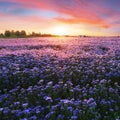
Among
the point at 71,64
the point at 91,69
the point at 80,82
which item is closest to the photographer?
the point at 80,82

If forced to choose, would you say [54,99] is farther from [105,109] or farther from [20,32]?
[20,32]

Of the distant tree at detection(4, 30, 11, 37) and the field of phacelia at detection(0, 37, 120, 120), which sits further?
the distant tree at detection(4, 30, 11, 37)

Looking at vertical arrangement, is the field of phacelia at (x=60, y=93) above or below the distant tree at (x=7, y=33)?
above

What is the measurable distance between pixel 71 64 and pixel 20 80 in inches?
108

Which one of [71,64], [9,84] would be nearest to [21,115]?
[9,84]

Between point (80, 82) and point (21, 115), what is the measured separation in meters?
3.53

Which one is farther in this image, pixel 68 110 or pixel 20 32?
pixel 20 32

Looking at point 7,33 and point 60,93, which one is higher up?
point 60,93

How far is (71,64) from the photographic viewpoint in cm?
1302

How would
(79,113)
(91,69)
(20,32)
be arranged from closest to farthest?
(79,113)
(91,69)
(20,32)

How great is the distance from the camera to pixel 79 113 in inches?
278

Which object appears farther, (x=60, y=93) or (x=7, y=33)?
(x=7, y=33)

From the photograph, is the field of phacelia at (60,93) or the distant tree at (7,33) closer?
the field of phacelia at (60,93)

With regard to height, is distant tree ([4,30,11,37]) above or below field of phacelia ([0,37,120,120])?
below
